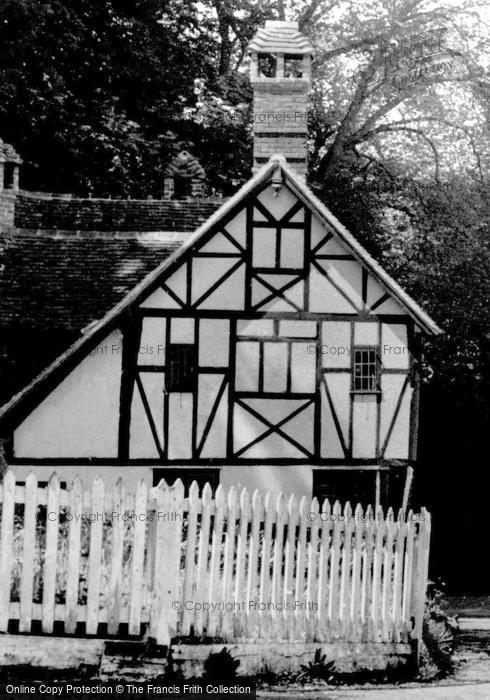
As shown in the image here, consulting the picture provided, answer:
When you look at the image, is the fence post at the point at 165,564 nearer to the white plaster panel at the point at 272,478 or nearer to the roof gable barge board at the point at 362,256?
the white plaster panel at the point at 272,478

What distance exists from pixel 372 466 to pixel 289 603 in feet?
27.9

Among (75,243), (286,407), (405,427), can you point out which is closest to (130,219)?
(75,243)

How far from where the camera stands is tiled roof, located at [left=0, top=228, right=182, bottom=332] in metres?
17.1

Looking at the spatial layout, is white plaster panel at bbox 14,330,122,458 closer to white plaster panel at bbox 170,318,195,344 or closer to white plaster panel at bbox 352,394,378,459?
white plaster panel at bbox 170,318,195,344

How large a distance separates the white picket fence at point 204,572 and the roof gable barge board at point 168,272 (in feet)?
23.7

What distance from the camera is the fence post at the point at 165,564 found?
7.59 m

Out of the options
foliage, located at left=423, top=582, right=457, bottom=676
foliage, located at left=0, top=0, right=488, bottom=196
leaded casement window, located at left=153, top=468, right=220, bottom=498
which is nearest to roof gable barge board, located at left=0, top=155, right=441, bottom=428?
leaded casement window, located at left=153, top=468, right=220, bottom=498

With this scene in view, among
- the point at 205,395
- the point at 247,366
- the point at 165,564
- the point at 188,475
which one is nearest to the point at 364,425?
the point at 247,366

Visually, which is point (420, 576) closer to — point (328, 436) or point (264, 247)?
point (328, 436)

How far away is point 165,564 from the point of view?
25.0 ft

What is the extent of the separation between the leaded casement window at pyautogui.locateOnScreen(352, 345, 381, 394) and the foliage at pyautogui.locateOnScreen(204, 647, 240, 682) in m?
9.14

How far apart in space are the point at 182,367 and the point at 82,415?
1.76m

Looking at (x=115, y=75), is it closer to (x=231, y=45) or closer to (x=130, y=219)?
(x=231, y=45)

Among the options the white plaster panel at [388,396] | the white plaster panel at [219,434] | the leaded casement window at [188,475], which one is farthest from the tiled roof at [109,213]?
the leaded casement window at [188,475]
